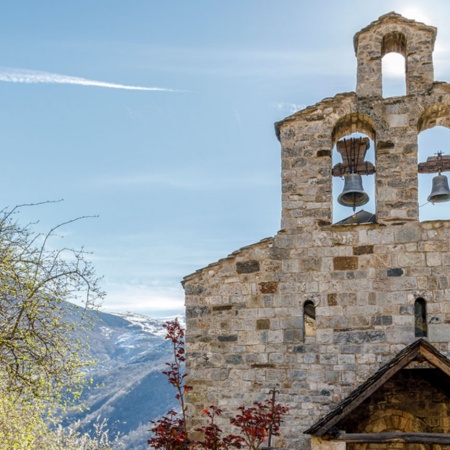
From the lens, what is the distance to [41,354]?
986 centimetres

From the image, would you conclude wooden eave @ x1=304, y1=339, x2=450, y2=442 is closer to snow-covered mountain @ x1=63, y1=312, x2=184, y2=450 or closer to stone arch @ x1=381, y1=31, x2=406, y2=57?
stone arch @ x1=381, y1=31, x2=406, y2=57

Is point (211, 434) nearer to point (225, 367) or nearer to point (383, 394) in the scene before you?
point (225, 367)

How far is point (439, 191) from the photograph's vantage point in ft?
33.2

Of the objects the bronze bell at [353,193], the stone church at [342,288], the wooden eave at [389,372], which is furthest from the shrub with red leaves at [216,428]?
the bronze bell at [353,193]

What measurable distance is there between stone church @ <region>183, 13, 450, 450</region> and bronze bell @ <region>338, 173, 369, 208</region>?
79cm

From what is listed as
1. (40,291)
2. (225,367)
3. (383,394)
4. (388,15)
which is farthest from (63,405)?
(388,15)

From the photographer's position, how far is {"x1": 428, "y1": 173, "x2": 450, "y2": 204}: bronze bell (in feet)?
33.1

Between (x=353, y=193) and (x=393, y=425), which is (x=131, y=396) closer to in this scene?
(x=353, y=193)

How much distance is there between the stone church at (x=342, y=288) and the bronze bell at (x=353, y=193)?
0.79 metres

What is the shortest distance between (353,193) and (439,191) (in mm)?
1386

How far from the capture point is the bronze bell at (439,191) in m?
10.1

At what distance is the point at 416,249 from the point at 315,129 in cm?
235

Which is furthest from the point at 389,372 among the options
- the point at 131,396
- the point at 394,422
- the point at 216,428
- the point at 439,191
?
the point at 131,396

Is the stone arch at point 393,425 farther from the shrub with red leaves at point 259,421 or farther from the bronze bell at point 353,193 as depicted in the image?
the bronze bell at point 353,193
